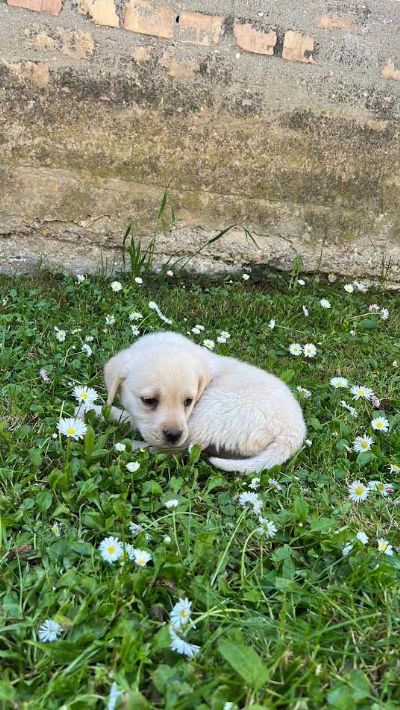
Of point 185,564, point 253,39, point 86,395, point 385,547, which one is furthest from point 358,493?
point 253,39

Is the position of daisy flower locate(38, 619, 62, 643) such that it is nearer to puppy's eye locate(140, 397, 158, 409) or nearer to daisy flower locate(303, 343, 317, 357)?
puppy's eye locate(140, 397, 158, 409)

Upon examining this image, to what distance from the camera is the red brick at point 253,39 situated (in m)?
3.75

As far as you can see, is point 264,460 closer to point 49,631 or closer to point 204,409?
point 204,409

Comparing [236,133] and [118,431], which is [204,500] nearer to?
[118,431]

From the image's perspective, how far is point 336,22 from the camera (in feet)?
12.7

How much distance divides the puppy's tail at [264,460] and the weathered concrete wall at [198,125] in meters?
1.99

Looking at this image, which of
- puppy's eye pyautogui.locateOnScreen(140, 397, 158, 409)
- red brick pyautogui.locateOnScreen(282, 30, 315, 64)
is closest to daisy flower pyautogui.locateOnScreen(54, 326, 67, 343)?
puppy's eye pyautogui.locateOnScreen(140, 397, 158, 409)

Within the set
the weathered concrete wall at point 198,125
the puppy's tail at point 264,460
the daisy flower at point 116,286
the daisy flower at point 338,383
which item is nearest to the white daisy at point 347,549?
the puppy's tail at point 264,460

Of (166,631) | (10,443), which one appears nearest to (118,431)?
(10,443)

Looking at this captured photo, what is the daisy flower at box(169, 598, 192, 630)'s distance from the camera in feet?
5.35

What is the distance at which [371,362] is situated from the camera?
3512mm

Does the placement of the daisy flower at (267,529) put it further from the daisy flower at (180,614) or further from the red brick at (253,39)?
the red brick at (253,39)

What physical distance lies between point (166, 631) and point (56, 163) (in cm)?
295

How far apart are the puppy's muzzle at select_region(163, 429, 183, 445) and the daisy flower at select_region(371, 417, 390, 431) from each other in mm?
963
